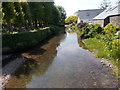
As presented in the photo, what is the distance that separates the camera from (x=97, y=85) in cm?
629

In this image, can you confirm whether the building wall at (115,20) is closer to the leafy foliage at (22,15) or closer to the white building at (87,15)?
the leafy foliage at (22,15)

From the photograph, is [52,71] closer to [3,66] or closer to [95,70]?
[95,70]

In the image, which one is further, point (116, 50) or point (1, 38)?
point (1, 38)

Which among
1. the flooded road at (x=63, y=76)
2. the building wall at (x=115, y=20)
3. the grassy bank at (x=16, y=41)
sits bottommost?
the flooded road at (x=63, y=76)

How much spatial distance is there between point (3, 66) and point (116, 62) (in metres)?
8.01

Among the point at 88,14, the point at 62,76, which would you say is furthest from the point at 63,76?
the point at 88,14

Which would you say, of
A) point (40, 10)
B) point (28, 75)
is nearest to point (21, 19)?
point (40, 10)

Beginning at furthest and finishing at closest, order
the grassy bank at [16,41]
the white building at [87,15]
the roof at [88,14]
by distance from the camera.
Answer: the roof at [88,14] < the white building at [87,15] < the grassy bank at [16,41]

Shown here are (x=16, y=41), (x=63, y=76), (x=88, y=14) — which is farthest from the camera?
(x=88, y=14)

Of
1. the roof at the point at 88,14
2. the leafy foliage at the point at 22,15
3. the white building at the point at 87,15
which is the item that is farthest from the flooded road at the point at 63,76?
the roof at the point at 88,14

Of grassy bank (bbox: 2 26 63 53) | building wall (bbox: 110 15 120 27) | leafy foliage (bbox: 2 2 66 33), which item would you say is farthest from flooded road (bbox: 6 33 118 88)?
building wall (bbox: 110 15 120 27)

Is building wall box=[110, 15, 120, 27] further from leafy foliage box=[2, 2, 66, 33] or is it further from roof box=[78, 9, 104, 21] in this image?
roof box=[78, 9, 104, 21]

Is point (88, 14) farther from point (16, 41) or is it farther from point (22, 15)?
point (16, 41)

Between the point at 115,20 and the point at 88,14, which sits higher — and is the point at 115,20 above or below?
below
